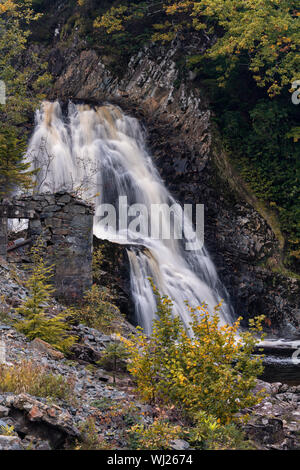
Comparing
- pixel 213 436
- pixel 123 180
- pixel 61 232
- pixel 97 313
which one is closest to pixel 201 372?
pixel 213 436

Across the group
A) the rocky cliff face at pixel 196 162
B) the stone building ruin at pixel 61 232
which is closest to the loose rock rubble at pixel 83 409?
the stone building ruin at pixel 61 232

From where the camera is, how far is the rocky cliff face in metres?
18.5

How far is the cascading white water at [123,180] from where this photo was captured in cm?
1535

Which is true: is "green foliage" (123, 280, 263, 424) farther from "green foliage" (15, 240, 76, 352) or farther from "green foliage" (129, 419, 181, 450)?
"green foliage" (15, 240, 76, 352)

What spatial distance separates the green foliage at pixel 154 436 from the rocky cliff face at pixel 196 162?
45.2 feet

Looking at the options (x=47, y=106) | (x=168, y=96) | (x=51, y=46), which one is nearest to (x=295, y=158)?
(x=168, y=96)

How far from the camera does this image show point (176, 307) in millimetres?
14984

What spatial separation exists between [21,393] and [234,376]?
2.67 metres

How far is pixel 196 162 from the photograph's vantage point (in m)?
20.8

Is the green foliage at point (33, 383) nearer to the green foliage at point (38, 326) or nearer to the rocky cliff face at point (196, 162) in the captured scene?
the green foliage at point (38, 326)

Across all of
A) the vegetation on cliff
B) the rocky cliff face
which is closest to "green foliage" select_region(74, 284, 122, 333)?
the rocky cliff face

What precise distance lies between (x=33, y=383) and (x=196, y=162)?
Answer: 1664 centimetres

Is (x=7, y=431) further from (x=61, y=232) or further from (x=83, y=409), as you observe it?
(x=61, y=232)
